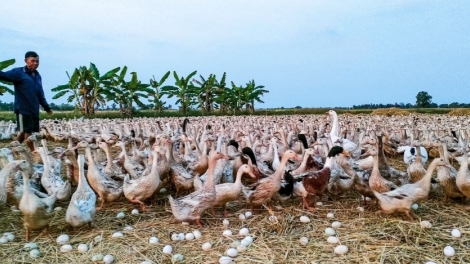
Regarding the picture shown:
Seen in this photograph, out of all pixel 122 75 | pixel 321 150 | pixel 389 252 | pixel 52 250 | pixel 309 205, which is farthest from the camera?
pixel 122 75

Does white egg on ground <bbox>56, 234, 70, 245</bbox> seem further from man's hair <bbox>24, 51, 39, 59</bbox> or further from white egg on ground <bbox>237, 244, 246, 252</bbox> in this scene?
man's hair <bbox>24, 51, 39, 59</bbox>

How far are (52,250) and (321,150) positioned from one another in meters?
6.01

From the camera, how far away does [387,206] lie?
5066 millimetres

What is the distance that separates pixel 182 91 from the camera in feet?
115

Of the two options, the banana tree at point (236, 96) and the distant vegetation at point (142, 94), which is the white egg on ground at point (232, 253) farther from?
the banana tree at point (236, 96)

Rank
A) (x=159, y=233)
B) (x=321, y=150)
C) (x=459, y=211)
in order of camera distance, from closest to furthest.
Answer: (x=159, y=233) < (x=459, y=211) < (x=321, y=150)

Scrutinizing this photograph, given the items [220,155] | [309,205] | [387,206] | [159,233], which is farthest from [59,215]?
[387,206]

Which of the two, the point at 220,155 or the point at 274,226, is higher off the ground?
the point at 220,155

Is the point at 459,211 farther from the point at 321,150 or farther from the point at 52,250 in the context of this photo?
the point at 52,250

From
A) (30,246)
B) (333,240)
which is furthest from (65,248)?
(333,240)

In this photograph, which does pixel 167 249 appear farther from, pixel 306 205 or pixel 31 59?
pixel 31 59

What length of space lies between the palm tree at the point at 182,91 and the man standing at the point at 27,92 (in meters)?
26.4

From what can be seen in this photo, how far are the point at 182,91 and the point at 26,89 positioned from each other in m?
27.3

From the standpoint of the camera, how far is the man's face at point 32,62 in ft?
25.5
